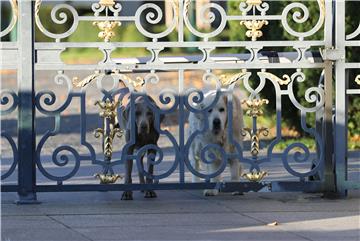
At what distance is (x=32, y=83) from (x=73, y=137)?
7545 millimetres

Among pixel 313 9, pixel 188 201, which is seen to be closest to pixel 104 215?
pixel 188 201

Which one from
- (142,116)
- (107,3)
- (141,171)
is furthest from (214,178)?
(107,3)

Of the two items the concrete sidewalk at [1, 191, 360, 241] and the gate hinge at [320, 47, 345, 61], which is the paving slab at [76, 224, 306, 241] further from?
the gate hinge at [320, 47, 345, 61]

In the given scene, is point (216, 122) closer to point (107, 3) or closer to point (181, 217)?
point (181, 217)

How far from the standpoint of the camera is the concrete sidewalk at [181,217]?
7496 millimetres

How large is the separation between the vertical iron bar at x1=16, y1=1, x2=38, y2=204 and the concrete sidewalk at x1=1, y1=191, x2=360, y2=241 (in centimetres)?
42

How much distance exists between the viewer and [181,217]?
8.34 meters

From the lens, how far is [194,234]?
753 centimetres

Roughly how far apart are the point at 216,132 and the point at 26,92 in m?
1.84

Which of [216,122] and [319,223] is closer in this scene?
[319,223]

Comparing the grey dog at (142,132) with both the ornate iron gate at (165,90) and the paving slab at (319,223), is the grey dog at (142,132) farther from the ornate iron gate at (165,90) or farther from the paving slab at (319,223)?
the paving slab at (319,223)

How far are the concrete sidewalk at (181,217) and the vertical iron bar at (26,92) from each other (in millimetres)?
416

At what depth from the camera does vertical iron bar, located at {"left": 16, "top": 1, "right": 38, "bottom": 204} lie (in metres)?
8.88

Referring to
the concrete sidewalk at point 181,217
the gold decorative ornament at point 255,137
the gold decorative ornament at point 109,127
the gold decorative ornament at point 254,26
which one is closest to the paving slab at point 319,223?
the concrete sidewalk at point 181,217
